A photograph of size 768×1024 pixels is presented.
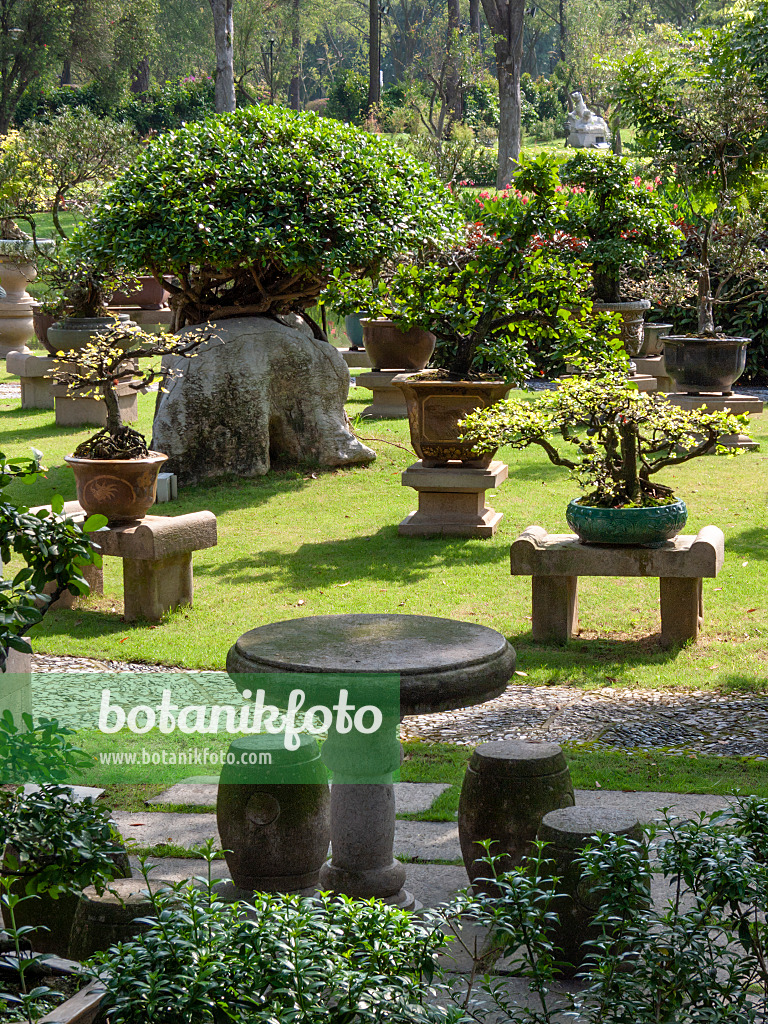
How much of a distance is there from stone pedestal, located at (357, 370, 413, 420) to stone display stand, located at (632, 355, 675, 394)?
11.0 feet

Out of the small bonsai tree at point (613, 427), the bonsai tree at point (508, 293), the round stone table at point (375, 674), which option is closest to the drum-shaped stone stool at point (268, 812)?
the round stone table at point (375, 674)

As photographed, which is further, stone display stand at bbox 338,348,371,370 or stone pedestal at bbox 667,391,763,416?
stone display stand at bbox 338,348,371,370

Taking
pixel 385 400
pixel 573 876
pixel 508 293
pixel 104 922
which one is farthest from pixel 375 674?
pixel 385 400

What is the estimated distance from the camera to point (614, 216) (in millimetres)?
12664

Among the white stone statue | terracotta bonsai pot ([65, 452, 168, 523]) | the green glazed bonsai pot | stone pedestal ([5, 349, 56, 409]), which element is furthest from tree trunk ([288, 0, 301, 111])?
the green glazed bonsai pot

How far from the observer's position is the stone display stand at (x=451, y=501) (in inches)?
372

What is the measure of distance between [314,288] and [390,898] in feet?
27.8

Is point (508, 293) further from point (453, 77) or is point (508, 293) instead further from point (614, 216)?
point (453, 77)

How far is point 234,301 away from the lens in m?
11.7

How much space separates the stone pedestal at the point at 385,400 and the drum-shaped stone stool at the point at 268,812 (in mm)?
10699

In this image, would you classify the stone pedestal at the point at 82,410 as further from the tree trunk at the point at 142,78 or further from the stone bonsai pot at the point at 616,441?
the tree trunk at the point at 142,78

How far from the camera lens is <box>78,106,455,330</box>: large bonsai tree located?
415 inches

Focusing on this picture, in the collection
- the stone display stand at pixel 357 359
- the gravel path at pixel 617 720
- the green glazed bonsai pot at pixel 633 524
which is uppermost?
the stone display stand at pixel 357 359

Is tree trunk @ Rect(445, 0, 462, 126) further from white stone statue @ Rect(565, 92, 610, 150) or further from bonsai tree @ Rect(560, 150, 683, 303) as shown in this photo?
bonsai tree @ Rect(560, 150, 683, 303)
